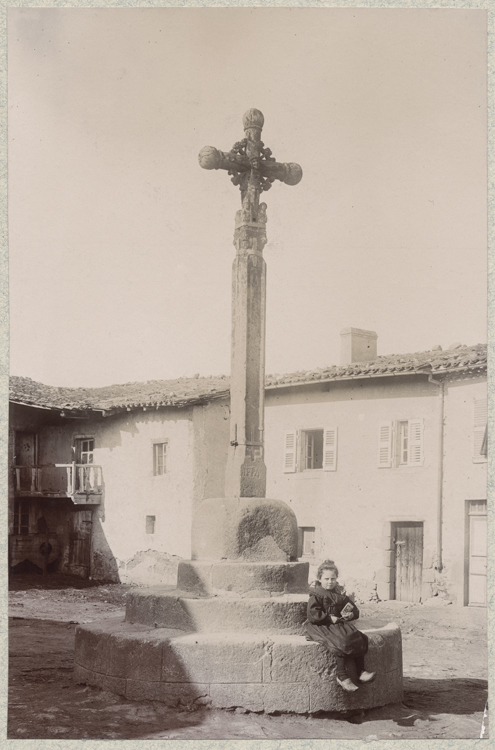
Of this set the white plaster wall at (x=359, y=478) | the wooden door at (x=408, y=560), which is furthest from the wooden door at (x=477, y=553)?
the wooden door at (x=408, y=560)

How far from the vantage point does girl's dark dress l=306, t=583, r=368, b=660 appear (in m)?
6.04

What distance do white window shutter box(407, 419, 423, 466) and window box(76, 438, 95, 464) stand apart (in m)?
9.11

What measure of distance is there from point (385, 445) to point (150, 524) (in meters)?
6.30

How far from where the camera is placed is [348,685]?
236 inches

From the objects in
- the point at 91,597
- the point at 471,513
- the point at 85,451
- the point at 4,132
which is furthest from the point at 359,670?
the point at 85,451

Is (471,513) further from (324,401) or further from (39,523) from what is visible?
(39,523)

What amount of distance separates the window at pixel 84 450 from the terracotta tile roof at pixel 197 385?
1193 mm

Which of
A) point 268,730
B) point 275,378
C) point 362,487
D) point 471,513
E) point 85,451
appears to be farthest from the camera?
point 85,451

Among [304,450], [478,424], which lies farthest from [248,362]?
[304,450]

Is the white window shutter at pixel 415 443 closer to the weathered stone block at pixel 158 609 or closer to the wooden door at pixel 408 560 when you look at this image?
the wooden door at pixel 408 560

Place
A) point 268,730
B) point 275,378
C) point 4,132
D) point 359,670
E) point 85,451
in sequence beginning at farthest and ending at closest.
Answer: point 85,451 < point 275,378 < point 4,132 < point 359,670 < point 268,730

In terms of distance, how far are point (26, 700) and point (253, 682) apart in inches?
73.7

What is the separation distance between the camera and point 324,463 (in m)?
18.2

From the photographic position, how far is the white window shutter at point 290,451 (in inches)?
740
